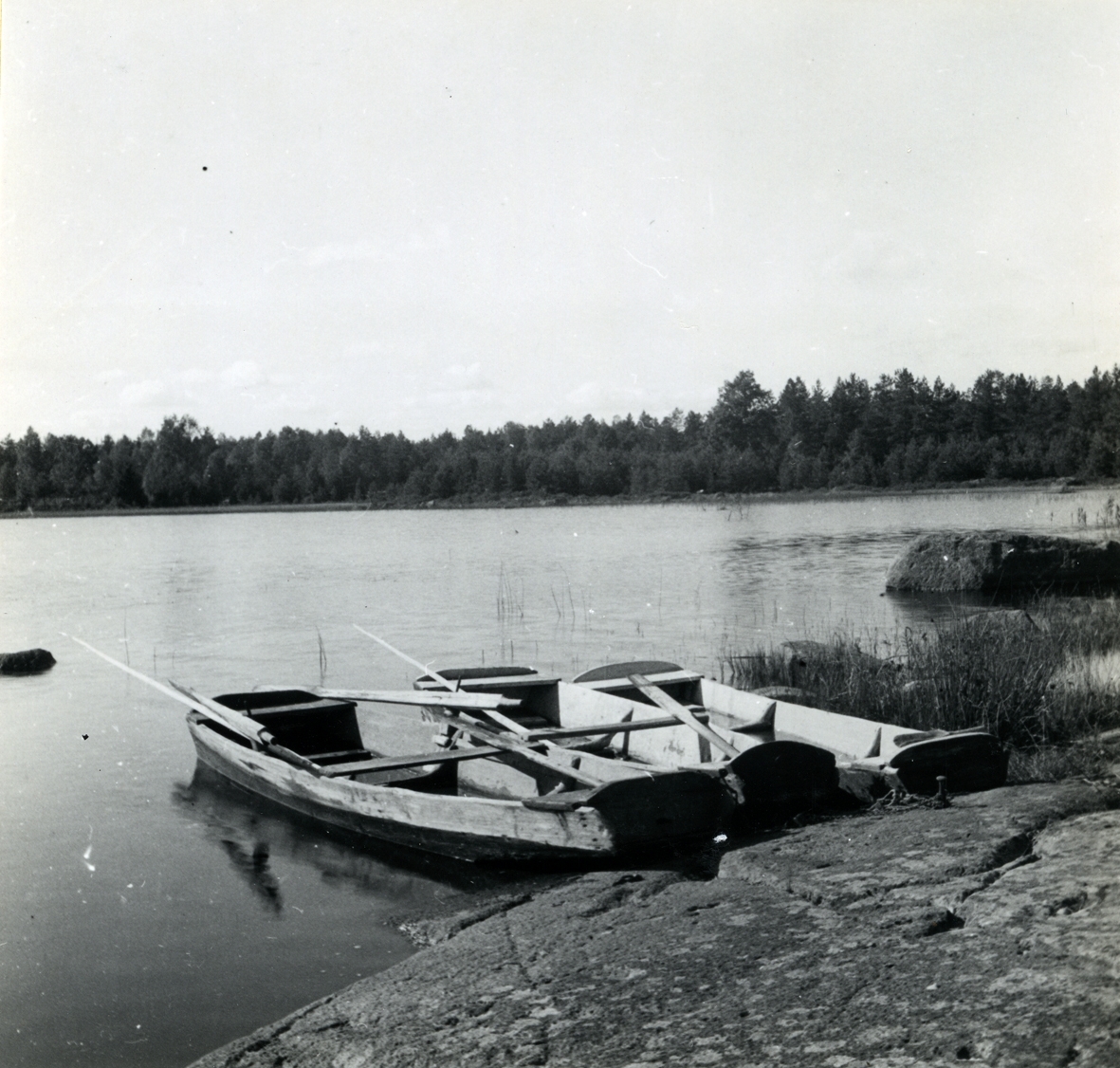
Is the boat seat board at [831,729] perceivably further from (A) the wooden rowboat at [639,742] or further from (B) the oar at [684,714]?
(B) the oar at [684,714]

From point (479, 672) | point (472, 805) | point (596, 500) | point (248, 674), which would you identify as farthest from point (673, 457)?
point (472, 805)

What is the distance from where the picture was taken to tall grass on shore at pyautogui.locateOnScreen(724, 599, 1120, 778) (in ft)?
27.6

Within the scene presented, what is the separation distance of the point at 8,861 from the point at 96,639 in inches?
457

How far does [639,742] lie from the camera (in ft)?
27.9

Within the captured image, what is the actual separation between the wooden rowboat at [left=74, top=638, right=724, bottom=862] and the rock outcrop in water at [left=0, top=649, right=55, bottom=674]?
270 inches

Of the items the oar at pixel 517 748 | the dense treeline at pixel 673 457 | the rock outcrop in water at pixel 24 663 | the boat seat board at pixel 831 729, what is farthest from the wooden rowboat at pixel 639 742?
the dense treeline at pixel 673 457

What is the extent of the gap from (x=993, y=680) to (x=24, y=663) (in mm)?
13006

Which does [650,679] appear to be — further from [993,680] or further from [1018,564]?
[1018,564]

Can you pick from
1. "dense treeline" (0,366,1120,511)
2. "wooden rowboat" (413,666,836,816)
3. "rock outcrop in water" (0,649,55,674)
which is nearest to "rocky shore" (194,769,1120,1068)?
"wooden rowboat" (413,666,836,816)

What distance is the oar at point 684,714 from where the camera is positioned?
725cm

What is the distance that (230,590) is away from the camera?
84.6ft

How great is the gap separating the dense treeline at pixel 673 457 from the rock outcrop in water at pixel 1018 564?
96.4ft

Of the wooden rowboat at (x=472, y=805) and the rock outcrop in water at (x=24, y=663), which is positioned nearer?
the wooden rowboat at (x=472, y=805)

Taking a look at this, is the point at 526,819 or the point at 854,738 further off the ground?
the point at 854,738
